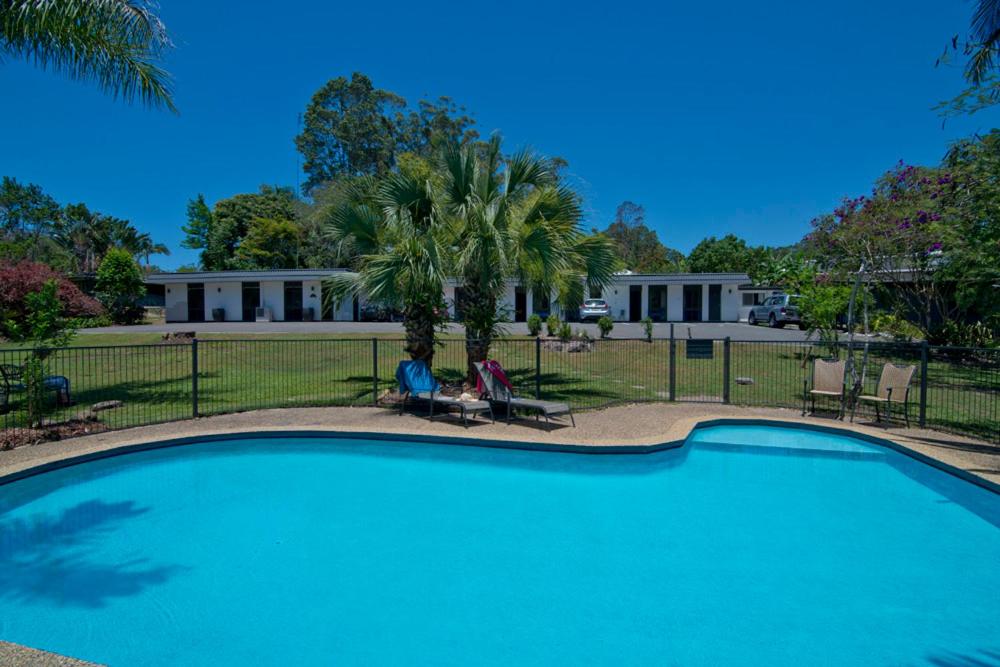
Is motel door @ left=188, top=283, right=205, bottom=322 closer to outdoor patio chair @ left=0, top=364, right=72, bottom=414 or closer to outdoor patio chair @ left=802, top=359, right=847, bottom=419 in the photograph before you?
outdoor patio chair @ left=0, top=364, right=72, bottom=414

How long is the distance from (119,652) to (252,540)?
177 cm

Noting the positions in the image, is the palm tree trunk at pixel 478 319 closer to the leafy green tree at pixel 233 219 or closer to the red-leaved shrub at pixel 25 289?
the red-leaved shrub at pixel 25 289

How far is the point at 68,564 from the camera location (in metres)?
4.96

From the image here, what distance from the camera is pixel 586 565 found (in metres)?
5.04

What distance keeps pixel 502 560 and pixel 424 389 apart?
4.87m

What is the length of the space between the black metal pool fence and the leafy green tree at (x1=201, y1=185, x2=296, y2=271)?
3513cm

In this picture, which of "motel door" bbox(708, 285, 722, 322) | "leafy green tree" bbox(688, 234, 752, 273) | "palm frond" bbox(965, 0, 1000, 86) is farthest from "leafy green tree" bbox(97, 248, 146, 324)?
"leafy green tree" bbox(688, 234, 752, 273)

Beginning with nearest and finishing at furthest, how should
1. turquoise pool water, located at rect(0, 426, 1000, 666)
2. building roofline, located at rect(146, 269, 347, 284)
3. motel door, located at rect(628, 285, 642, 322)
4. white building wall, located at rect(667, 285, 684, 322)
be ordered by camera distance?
turquoise pool water, located at rect(0, 426, 1000, 666) → building roofline, located at rect(146, 269, 347, 284) → white building wall, located at rect(667, 285, 684, 322) → motel door, located at rect(628, 285, 642, 322)

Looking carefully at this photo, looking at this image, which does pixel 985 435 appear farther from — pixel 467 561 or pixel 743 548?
pixel 467 561

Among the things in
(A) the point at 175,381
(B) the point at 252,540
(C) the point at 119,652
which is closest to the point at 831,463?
(B) the point at 252,540

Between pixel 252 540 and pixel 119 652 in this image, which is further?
pixel 252 540

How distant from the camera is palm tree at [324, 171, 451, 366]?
1002cm

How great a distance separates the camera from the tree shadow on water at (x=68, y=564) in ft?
14.7

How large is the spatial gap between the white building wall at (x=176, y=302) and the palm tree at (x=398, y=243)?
1115 inches
